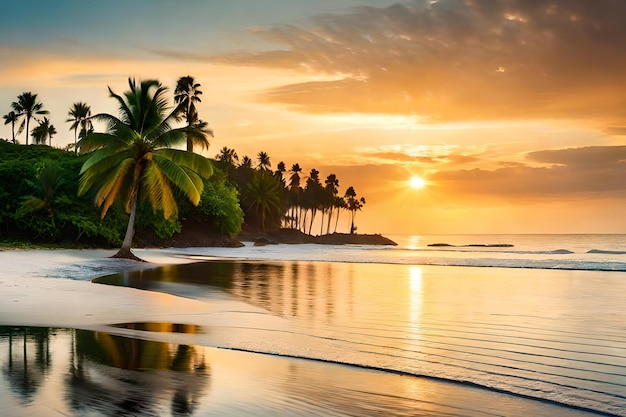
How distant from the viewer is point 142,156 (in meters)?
33.4

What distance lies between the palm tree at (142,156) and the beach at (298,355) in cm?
1593

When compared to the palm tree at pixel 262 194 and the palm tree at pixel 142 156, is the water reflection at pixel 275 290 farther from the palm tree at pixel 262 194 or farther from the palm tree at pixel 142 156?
the palm tree at pixel 262 194

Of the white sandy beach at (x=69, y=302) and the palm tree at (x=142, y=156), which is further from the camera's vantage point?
the palm tree at (x=142, y=156)

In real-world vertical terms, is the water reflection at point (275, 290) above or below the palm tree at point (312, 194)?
below

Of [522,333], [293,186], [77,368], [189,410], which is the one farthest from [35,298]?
[293,186]

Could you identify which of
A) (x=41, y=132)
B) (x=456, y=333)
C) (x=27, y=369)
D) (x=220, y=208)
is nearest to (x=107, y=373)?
(x=27, y=369)

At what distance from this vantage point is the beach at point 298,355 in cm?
616

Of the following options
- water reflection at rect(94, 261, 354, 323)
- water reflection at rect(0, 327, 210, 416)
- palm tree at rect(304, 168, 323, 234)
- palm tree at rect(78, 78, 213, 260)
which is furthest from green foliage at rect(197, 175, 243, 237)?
palm tree at rect(304, 168, 323, 234)

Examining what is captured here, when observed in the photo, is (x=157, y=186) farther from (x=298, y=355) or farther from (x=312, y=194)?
(x=312, y=194)

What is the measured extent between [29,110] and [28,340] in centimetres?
9926

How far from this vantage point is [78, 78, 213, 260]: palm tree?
3259 centimetres

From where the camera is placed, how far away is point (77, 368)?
7367 mm

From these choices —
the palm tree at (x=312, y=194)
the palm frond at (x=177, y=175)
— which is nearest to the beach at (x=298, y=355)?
the palm frond at (x=177, y=175)

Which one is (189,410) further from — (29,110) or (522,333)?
(29,110)
